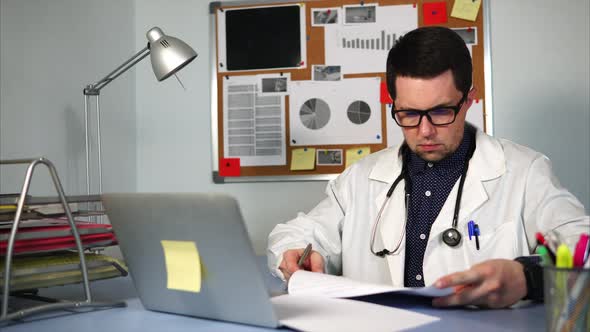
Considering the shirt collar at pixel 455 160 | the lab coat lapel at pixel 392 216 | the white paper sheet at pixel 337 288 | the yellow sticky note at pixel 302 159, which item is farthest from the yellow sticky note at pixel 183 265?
the yellow sticky note at pixel 302 159

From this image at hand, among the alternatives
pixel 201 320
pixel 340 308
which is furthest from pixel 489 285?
pixel 201 320

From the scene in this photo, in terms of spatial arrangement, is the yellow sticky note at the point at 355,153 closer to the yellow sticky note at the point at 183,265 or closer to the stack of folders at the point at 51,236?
the stack of folders at the point at 51,236

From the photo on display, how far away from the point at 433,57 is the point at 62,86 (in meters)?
1.33

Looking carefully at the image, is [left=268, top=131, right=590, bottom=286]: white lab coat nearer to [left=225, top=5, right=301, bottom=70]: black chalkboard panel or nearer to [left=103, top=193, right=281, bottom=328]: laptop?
[left=103, top=193, right=281, bottom=328]: laptop

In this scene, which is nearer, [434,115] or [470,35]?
[434,115]

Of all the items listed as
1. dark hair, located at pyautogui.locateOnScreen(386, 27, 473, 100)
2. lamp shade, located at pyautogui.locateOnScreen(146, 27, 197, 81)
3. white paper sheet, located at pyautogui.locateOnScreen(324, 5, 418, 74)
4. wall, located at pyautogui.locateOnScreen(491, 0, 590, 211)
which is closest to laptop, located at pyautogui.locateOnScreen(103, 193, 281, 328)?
dark hair, located at pyautogui.locateOnScreen(386, 27, 473, 100)

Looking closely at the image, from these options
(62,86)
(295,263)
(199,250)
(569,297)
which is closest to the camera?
(569,297)

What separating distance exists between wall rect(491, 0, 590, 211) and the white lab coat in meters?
1.02

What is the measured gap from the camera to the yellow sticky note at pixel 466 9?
2.68 meters

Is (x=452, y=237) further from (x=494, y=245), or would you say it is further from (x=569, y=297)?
(x=569, y=297)

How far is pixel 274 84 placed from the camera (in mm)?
2818

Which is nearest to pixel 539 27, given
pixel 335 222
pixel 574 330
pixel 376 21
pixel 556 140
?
pixel 556 140

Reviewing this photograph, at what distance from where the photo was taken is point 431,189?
1.71m

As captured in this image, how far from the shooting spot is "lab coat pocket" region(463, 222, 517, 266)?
5.16 ft
